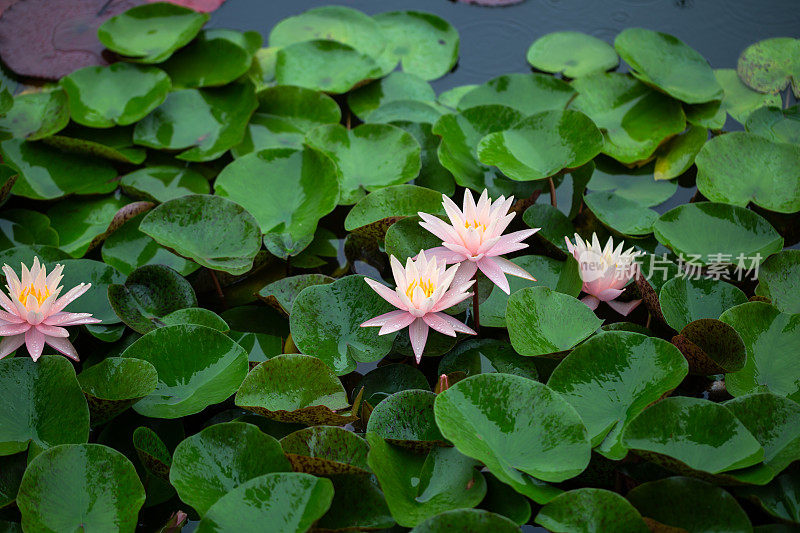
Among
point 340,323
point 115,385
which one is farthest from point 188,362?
point 340,323

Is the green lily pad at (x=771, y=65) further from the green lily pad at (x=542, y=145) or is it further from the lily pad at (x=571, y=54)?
the green lily pad at (x=542, y=145)

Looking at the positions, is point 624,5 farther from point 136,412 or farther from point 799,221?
point 136,412

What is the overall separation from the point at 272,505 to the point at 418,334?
0.52m

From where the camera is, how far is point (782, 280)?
6.17 ft

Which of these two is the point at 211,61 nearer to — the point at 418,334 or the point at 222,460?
the point at 418,334

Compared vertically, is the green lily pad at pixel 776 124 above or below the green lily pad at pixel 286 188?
above

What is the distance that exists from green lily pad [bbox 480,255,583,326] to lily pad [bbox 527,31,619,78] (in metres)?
1.12

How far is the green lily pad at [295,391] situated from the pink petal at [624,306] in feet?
2.61

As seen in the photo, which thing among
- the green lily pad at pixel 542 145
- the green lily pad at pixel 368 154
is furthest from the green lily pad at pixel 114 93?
the green lily pad at pixel 542 145

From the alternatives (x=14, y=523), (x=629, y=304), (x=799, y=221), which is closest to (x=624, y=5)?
(x=799, y=221)

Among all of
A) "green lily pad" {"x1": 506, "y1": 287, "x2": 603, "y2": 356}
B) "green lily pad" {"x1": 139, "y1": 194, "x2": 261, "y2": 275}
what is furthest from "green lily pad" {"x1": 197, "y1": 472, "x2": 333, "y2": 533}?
"green lily pad" {"x1": 139, "y1": 194, "x2": 261, "y2": 275}

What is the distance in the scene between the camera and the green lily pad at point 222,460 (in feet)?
4.65

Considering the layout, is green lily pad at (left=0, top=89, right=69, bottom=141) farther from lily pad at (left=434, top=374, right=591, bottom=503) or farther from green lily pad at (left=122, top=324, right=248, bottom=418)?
lily pad at (left=434, top=374, right=591, bottom=503)

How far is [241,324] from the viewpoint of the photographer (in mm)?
1944
